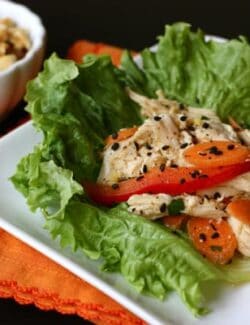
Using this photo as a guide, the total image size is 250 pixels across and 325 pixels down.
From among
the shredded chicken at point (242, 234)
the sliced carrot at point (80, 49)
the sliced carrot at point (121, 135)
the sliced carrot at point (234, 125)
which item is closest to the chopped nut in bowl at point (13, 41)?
the sliced carrot at point (80, 49)

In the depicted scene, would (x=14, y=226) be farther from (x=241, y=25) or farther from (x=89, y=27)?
(x=241, y=25)

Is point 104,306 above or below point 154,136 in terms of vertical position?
below

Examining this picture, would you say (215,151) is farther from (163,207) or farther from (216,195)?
(163,207)

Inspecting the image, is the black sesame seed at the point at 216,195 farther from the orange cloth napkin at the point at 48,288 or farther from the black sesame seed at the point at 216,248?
the orange cloth napkin at the point at 48,288

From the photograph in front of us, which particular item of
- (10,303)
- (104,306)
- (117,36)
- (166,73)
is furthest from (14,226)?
(117,36)

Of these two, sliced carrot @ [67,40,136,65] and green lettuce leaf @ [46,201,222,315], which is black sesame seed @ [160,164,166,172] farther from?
sliced carrot @ [67,40,136,65]

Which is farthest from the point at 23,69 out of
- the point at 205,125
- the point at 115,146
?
the point at 205,125
